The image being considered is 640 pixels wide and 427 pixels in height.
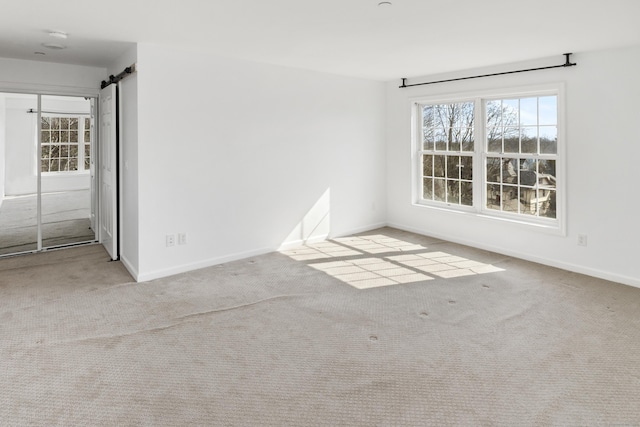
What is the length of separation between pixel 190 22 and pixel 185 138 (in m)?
1.31

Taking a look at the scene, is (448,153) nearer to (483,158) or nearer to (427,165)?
(427,165)

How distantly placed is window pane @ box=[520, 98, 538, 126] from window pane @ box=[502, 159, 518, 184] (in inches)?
18.7

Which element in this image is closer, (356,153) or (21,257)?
(21,257)

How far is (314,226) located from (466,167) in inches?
87.3

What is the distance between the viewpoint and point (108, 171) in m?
4.92

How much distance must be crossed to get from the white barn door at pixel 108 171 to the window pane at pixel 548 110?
4.75 metres

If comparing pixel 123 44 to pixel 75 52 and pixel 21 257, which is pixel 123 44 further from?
pixel 21 257

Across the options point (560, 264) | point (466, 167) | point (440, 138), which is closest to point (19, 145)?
point (440, 138)

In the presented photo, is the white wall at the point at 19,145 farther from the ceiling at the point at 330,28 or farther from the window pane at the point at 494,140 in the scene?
the window pane at the point at 494,140

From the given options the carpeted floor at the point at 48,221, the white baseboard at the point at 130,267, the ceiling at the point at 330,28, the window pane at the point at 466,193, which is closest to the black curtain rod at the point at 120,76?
the ceiling at the point at 330,28

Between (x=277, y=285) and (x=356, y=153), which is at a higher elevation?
(x=356, y=153)

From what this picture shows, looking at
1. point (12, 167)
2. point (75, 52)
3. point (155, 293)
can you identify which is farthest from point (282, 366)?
point (12, 167)

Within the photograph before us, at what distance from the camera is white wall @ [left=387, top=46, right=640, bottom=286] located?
153 inches

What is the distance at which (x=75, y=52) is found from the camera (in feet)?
14.0
